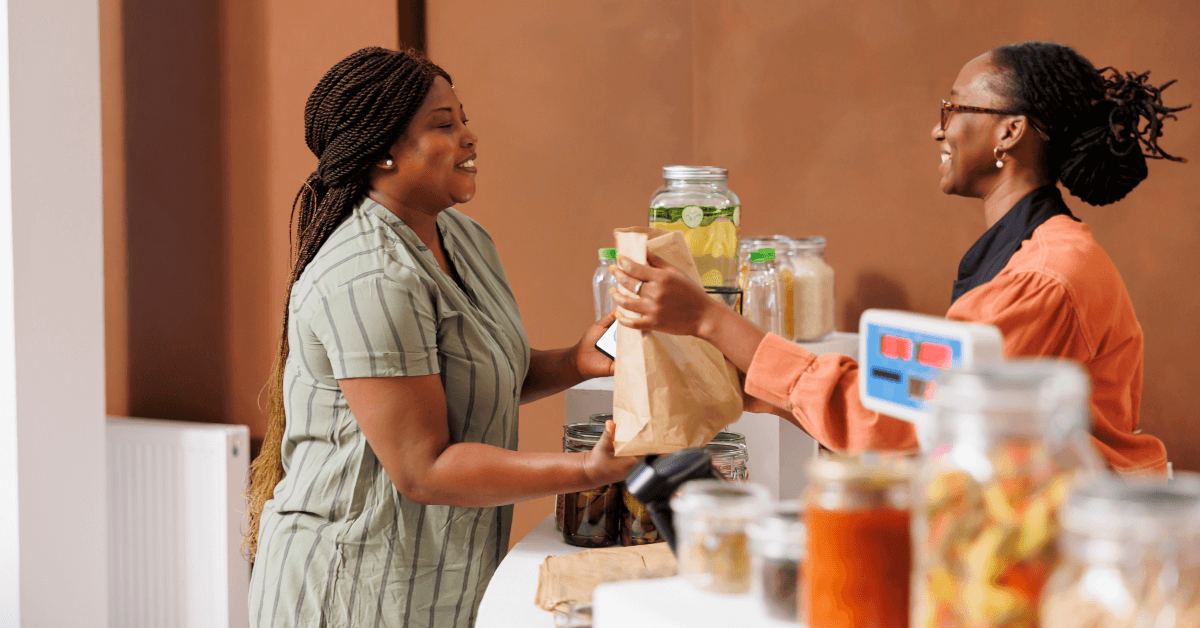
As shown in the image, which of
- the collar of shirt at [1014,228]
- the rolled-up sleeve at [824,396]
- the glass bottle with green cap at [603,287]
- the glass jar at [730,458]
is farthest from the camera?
the glass bottle with green cap at [603,287]

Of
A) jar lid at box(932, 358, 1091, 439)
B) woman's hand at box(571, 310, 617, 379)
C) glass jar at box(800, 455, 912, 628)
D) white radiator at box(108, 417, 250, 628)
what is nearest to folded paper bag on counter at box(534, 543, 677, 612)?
woman's hand at box(571, 310, 617, 379)

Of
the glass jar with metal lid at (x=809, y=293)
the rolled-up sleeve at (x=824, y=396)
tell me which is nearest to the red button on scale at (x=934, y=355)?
the rolled-up sleeve at (x=824, y=396)

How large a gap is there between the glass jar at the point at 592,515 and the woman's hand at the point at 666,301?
1.64 feet

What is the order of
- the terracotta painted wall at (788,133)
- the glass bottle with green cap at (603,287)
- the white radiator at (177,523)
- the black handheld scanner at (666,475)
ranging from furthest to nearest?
the white radiator at (177,523), the glass bottle with green cap at (603,287), the terracotta painted wall at (788,133), the black handheld scanner at (666,475)

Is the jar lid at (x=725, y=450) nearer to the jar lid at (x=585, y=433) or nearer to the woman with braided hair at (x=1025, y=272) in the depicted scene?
→ the jar lid at (x=585, y=433)

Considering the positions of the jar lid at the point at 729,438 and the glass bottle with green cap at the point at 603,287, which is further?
the glass bottle with green cap at the point at 603,287

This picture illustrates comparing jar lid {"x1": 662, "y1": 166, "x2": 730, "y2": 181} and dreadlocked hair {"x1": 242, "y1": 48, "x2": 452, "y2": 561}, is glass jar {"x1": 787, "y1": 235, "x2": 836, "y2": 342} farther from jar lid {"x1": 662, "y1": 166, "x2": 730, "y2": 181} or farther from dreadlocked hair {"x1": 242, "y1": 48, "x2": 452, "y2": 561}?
dreadlocked hair {"x1": 242, "y1": 48, "x2": 452, "y2": 561}

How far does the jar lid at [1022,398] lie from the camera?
485 mm

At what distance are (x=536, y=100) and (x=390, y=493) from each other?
1669 millimetres

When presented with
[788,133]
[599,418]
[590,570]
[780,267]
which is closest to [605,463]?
[590,570]

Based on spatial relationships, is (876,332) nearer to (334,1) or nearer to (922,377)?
(922,377)

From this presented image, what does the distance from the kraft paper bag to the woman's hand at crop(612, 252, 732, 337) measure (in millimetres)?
18

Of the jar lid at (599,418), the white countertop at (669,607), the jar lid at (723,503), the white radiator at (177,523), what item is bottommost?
the white radiator at (177,523)

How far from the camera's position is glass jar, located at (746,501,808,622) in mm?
643
